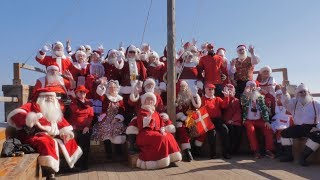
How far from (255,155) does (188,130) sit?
1.33m

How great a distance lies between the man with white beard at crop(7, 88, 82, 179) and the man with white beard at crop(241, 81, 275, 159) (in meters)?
3.28

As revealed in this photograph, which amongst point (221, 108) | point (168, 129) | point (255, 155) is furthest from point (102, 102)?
point (255, 155)

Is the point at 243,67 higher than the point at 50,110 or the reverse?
higher

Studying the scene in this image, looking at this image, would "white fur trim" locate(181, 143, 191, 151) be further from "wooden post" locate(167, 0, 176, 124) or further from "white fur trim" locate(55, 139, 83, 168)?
"white fur trim" locate(55, 139, 83, 168)

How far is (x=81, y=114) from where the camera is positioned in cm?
620

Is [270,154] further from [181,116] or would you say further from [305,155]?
[181,116]

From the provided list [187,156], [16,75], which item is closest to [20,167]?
[187,156]

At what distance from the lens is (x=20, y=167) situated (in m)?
3.79

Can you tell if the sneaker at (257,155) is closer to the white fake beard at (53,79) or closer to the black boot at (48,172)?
the black boot at (48,172)

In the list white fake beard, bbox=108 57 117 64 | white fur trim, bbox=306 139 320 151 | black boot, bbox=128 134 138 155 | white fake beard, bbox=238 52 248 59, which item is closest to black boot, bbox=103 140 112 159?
black boot, bbox=128 134 138 155

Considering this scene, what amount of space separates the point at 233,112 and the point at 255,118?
17.1 inches

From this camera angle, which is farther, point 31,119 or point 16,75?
point 16,75

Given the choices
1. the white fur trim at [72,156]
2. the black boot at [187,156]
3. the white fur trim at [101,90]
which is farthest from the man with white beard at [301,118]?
the white fur trim at [72,156]

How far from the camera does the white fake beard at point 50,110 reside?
5480 mm
